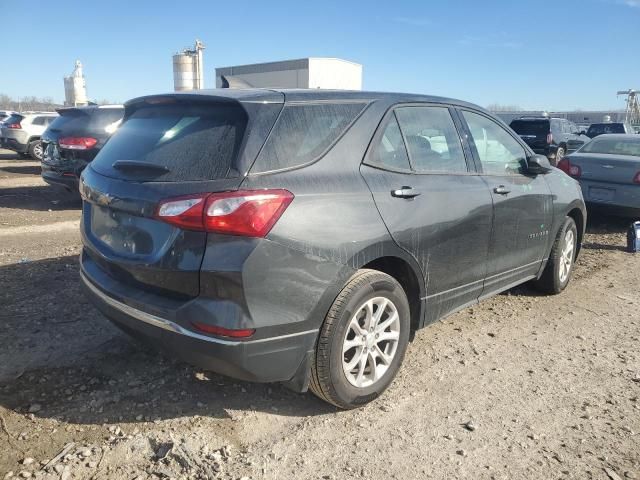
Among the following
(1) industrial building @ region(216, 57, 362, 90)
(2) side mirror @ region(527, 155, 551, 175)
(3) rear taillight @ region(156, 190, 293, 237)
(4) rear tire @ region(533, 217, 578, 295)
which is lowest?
(4) rear tire @ region(533, 217, 578, 295)

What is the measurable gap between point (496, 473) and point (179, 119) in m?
2.45

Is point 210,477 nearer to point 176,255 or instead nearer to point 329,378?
point 329,378

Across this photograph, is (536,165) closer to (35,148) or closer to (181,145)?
(181,145)

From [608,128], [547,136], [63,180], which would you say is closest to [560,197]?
[63,180]

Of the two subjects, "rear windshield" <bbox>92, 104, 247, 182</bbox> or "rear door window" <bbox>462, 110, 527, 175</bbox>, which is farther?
"rear door window" <bbox>462, 110, 527, 175</bbox>

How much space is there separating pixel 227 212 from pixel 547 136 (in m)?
18.2

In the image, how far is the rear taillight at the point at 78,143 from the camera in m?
8.52

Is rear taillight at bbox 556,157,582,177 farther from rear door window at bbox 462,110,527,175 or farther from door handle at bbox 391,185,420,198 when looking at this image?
door handle at bbox 391,185,420,198

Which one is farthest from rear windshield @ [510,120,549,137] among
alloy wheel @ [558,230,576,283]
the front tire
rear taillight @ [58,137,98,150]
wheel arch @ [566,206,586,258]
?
the front tire

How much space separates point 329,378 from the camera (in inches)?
109

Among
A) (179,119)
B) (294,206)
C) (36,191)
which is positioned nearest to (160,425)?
(294,206)

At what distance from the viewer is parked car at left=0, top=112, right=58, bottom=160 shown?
1750 cm

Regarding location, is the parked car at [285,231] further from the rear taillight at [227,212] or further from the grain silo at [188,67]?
the grain silo at [188,67]

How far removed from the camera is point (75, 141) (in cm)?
855
